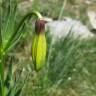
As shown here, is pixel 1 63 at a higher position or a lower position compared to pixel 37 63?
lower

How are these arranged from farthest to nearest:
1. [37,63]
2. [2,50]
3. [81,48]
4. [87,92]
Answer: [81,48] → [87,92] → [2,50] → [37,63]

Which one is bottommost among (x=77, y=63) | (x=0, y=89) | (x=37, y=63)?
(x=77, y=63)

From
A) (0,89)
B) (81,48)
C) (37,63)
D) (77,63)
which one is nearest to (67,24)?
(81,48)

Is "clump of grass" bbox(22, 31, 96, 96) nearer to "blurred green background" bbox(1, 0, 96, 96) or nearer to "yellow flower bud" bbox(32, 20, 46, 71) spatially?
"blurred green background" bbox(1, 0, 96, 96)

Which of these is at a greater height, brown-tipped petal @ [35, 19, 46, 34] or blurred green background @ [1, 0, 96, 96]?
brown-tipped petal @ [35, 19, 46, 34]

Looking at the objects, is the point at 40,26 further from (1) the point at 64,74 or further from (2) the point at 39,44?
(1) the point at 64,74

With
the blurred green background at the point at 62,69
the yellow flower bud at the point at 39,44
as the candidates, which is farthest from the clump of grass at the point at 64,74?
the yellow flower bud at the point at 39,44

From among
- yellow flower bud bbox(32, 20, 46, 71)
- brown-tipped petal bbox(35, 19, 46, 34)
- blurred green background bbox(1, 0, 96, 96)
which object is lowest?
blurred green background bbox(1, 0, 96, 96)

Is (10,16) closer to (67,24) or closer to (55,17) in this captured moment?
(67,24)

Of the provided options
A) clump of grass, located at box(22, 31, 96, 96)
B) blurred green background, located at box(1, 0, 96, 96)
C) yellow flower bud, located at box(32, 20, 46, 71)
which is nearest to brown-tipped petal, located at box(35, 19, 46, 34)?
yellow flower bud, located at box(32, 20, 46, 71)

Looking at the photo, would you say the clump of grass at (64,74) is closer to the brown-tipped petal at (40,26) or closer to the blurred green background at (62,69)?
the blurred green background at (62,69)
